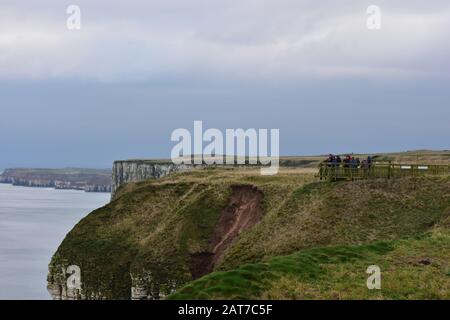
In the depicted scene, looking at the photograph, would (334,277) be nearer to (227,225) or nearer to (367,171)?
(367,171)

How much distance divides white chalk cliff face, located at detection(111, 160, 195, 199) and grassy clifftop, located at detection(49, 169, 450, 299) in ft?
197

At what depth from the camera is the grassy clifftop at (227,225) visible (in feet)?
161

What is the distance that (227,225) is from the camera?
221 ft

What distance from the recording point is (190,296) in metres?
26.6

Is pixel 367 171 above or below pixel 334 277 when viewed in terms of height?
above

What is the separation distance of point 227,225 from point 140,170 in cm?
8628

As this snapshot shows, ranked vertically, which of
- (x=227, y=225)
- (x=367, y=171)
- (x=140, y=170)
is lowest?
(x=227, y=225)

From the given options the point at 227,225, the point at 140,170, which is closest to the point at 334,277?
the point at 227,225

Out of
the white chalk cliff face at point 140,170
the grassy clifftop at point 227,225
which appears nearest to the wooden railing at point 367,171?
the grassy clifftop at point 227,225

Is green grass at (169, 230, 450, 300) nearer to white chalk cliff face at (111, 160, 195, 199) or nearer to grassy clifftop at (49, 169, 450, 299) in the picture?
grassy clifftop at (49, 169, 450, 299)

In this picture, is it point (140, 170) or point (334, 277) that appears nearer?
point (334, 277)
